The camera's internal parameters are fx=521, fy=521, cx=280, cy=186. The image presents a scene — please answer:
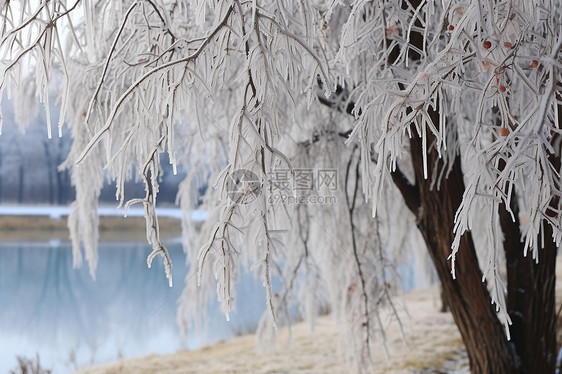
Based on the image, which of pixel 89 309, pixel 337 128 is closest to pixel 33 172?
pixel 89 309

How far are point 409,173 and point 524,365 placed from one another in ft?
3.47

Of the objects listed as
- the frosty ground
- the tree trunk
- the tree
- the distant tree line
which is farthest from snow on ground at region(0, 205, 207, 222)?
the tree trunk

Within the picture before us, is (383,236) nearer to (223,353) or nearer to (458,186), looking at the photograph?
(458,186)

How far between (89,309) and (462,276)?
411 centimetres

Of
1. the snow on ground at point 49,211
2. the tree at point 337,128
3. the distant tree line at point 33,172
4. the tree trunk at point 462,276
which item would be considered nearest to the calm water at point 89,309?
the snow on ground at point 49,211

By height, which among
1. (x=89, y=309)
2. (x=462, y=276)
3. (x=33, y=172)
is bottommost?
(x=89, y=309)

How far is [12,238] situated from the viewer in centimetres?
478

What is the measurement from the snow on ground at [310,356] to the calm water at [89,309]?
335 millimetres

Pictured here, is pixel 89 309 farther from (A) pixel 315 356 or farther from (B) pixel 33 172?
(A) pixel 315 356

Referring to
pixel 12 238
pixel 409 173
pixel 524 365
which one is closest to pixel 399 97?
pixel 524 365

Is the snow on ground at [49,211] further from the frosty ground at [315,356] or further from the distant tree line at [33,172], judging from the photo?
the frosty ground at [315,356]

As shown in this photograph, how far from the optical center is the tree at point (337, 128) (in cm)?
65

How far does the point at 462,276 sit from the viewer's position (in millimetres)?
1357

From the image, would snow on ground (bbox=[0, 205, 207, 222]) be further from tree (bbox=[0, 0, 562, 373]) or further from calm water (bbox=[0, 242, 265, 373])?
tree (bbox=[0, 0, 562, 373])
